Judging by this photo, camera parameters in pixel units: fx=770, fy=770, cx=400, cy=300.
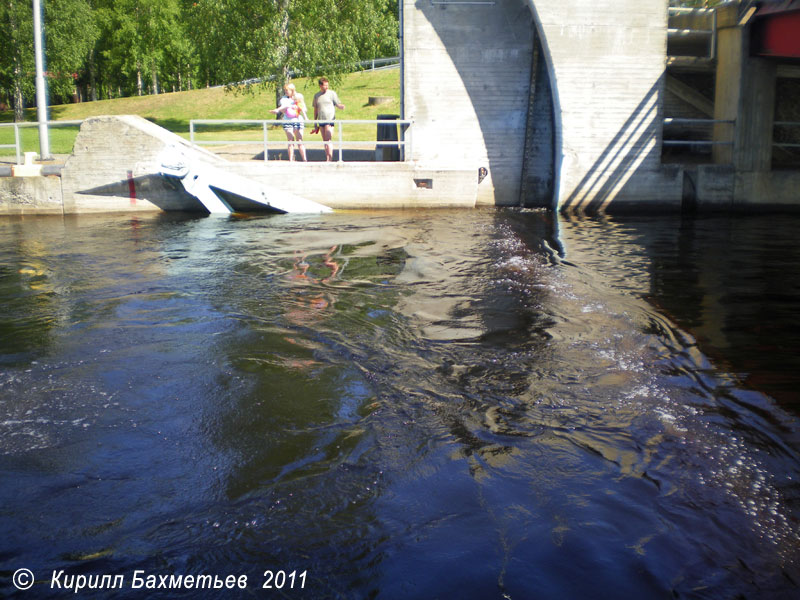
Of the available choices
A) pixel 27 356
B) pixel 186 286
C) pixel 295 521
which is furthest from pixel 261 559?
pixel 186 286

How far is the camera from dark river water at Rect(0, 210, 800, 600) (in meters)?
4.02

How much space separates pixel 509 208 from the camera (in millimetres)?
19297

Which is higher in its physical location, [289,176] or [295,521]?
[289,176]

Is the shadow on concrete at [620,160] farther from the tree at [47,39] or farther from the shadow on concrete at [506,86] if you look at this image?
the tree at [47,39]

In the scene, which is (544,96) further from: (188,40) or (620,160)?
(188,40)

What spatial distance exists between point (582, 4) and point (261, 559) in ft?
54.6

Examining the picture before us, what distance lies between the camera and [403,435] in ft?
18.1

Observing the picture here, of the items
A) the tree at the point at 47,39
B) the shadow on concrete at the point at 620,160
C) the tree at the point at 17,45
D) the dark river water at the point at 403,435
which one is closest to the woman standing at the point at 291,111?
the shadow on concrete at the point at 620,160

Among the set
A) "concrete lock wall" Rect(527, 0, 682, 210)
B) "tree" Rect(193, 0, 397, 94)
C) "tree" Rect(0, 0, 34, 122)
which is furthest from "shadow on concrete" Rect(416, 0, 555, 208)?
"tree" Rect(0, 0, 34, 122)

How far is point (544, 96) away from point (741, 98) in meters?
4.64

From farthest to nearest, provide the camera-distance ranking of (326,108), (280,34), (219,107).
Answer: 1. (219,107)
2. (280,34)
3. (326,108)

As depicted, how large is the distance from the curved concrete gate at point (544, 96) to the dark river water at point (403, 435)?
26.0ft

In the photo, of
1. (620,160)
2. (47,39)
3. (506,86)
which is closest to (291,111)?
(506,86)

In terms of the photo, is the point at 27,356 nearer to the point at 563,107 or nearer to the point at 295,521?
the point at 295,521
